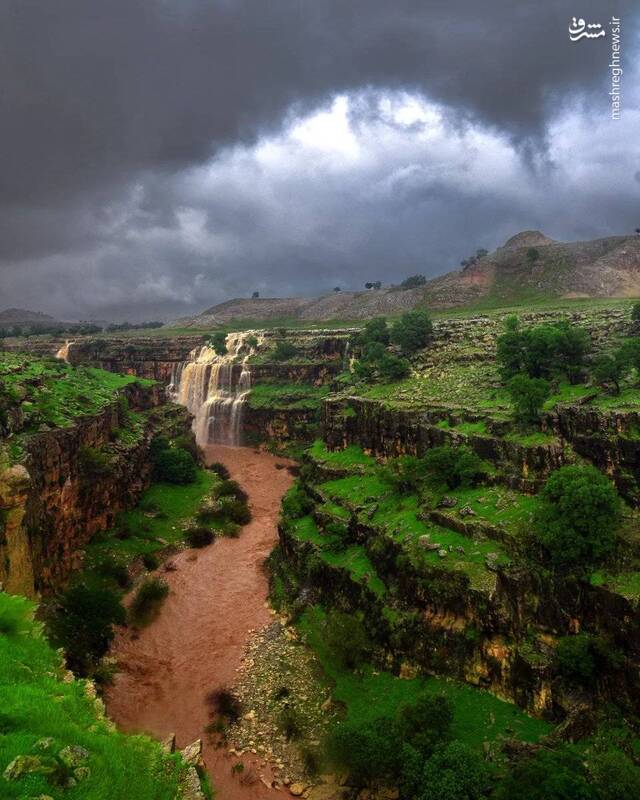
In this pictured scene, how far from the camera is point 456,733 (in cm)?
2592

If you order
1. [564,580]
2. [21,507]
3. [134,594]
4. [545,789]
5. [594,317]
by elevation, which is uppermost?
[594,317]

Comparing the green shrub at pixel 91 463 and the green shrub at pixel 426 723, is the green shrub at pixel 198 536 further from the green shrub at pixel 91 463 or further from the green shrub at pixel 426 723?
the green shrub at pixel 426 723

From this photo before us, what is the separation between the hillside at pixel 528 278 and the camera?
402 feet

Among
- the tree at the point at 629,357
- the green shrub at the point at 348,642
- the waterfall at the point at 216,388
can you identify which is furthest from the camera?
the waterfall at the point at 216,388

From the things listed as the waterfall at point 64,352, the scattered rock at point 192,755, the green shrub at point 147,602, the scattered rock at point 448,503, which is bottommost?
the green shrub at point 147,602

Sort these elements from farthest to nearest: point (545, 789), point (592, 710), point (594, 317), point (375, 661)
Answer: point (594, 317)
point (375, 661)
point (592, 710)
point (545, 789)

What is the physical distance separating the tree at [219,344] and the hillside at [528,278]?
4514cm

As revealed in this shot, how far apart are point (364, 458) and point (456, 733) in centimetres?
3013

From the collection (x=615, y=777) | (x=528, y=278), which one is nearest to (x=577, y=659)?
(x=615, y=777)

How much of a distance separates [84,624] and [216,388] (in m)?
74.8

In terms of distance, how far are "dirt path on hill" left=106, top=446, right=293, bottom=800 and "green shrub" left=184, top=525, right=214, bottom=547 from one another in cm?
83

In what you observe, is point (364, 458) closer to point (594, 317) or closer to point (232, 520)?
point (232, 520)

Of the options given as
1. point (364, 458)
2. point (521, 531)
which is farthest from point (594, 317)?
point (521, 531)

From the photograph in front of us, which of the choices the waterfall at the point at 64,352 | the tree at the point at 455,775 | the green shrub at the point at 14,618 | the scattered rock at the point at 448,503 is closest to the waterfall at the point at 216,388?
the waterfall at the point at 64,352
